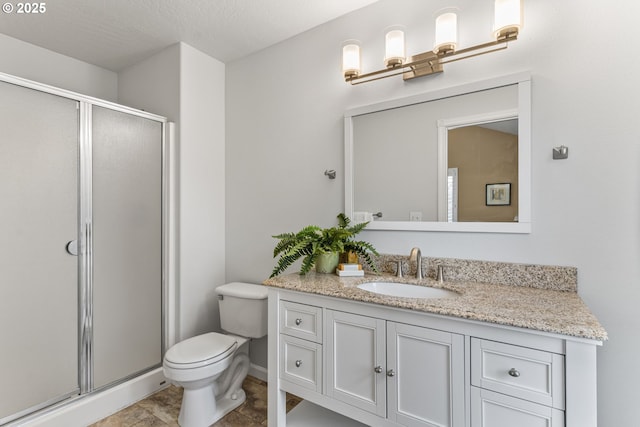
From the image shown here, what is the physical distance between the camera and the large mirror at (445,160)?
4.75ft

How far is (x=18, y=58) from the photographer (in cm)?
223

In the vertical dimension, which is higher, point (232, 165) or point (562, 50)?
point (562, 50)

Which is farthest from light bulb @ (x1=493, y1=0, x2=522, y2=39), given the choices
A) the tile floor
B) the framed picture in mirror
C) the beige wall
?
the tile floor

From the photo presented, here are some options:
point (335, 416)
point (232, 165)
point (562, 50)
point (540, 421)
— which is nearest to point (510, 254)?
point (540, 421)

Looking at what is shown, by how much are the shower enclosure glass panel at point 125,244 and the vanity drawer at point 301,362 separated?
1198 mm

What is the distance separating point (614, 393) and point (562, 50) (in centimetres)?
139

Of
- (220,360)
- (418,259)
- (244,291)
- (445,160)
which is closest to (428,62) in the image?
(445,160)

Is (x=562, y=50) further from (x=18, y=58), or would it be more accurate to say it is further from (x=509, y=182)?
(x=18, y=58)

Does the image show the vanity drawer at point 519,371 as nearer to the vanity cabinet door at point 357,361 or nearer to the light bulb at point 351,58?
the vanity cabinet door at point 357,361

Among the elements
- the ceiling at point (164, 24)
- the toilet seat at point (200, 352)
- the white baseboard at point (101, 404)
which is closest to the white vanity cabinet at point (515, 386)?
the toilet seat at point (200, 352)

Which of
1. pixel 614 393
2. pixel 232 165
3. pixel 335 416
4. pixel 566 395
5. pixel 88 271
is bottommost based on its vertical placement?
pixel 335 416

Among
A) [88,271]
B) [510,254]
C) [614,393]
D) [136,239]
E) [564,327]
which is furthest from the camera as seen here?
[136,239]

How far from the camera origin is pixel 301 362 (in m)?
1.51

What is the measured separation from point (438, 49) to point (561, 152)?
2.31 feet
